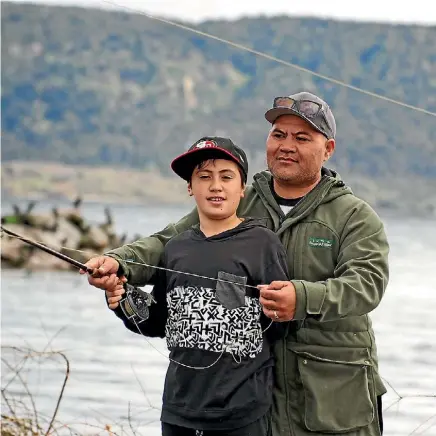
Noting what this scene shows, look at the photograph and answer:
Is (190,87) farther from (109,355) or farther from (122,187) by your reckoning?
(109,355)

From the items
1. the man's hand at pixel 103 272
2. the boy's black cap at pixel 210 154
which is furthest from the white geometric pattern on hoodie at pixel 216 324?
the boy's black cap at pixel 210 154

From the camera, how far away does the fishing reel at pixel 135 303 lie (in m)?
4.29

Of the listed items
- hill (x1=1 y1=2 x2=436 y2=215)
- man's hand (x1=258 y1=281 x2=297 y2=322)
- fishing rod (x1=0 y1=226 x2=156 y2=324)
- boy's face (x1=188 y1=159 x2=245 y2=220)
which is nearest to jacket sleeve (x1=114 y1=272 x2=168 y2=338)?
fishing rod (x1=0 y1=226 x2=156 y2=324)

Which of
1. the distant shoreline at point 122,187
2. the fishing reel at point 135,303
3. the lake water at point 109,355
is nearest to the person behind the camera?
the fishing reel at point 135,303

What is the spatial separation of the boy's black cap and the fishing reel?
46cm

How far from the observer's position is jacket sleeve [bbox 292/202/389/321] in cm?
399

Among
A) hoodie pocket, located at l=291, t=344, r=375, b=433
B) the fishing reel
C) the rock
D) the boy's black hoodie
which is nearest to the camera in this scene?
the boy's black hoodie

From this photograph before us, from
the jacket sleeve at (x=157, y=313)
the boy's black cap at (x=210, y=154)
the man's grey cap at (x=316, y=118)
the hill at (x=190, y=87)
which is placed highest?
the man's grey cap at (x=316, y=118)

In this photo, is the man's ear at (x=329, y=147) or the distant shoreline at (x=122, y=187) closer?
the man's ear at (x=329, y=147)

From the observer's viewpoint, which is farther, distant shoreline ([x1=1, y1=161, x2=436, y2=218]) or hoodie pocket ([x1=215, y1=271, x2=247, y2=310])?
distant shoreline ([x1=1, y1=161, x2=436, y2=218])

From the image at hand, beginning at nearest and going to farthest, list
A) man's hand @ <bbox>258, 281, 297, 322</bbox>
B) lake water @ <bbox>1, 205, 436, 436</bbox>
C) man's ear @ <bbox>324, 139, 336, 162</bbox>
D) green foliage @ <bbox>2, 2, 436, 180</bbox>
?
man's hand @ <bbox>258, 281, 297, 322</bbox>
man's ear @ <bbox>324, 139, 336, 162</bbox>
lake water @ <bbox>1, 205, 436, 436</bbox>
green foliage @ <bbox>2, 2, 436, 180</bbox>

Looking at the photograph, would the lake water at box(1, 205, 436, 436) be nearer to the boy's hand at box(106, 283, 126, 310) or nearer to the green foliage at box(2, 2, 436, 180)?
the boy's hand at box(106, 283, 126, 310)

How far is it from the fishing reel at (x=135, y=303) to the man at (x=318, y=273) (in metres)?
0.05

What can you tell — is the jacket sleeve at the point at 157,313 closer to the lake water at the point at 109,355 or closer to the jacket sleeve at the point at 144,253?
the jacket sleeve at the point at 144,253
